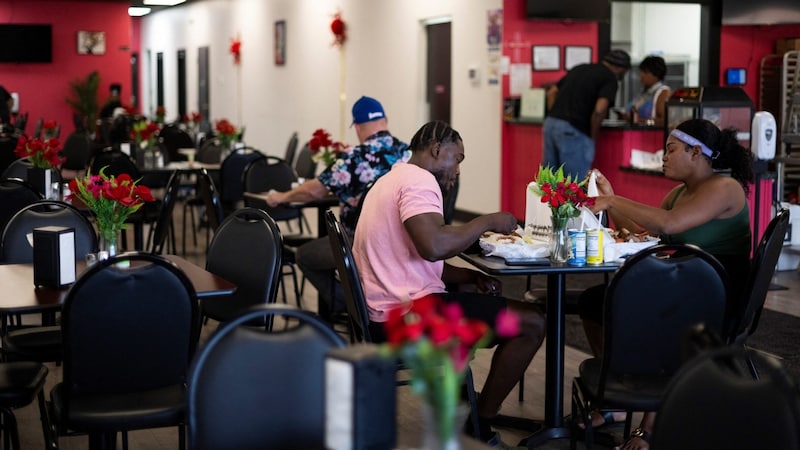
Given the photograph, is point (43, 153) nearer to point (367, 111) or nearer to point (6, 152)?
point (367, 111)

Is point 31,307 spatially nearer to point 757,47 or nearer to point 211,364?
point 211,364

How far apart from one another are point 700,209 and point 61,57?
16076mm

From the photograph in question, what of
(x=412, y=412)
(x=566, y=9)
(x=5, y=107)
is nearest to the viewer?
(x=412, y=412)

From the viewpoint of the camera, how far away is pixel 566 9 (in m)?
9.50

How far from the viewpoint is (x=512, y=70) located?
9672 mm

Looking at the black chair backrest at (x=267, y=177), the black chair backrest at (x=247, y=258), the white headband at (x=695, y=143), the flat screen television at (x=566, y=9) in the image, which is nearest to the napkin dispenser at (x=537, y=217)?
the white headband at (x=695, y=143)

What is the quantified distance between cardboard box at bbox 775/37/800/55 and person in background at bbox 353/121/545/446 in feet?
26.3

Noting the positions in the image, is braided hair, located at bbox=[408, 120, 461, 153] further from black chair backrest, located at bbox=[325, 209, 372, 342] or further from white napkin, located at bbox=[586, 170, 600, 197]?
white napkin, located at bbox=[586, 170, 600, 197]

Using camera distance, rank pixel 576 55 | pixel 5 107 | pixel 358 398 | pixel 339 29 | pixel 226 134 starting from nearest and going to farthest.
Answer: pixel 358 398 < pixel 226 134 < pixel 576 55 < pixel 339 29 < pixel 5 107

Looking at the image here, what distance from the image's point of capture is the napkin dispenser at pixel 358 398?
167 cm

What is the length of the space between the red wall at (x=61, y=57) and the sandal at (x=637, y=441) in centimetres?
1580

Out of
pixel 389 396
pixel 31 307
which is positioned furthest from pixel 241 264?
pixel 389 396

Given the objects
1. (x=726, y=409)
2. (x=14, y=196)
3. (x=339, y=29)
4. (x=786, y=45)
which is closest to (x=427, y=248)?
(x=726, y=409)

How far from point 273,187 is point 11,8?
12.3 meters
